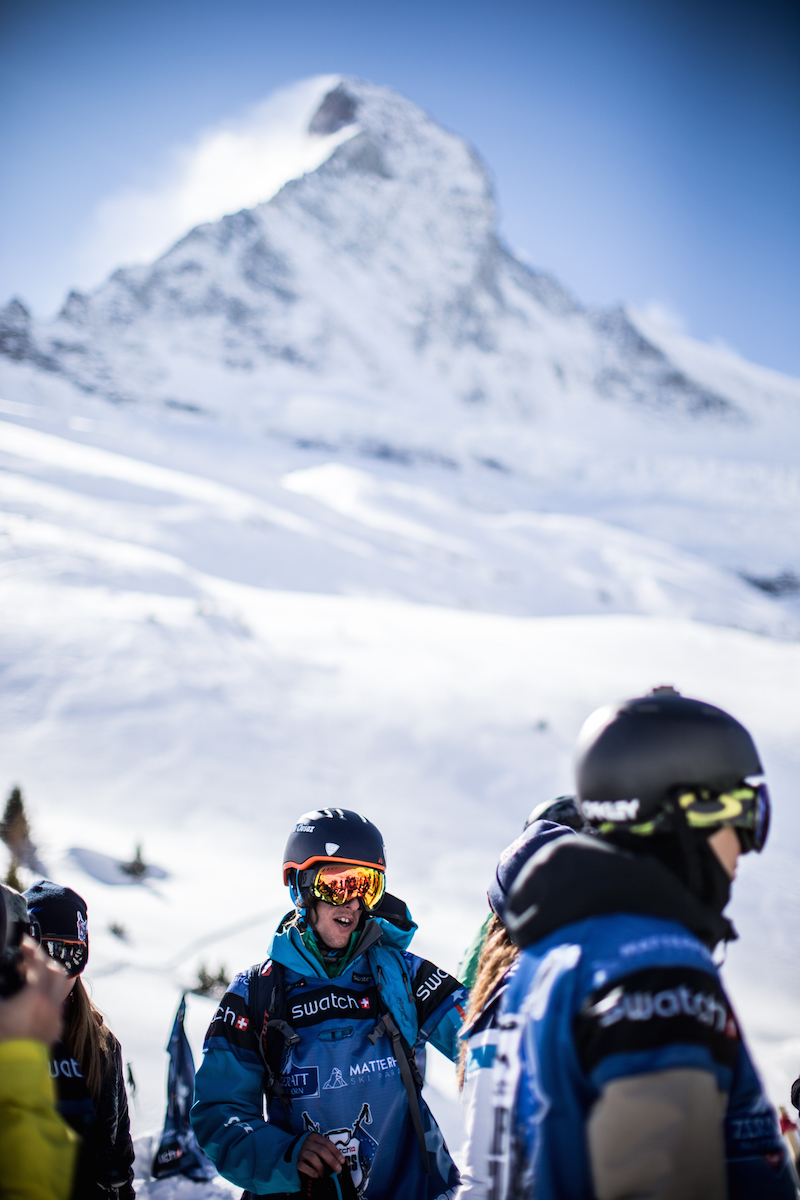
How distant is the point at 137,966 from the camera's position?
Result: 420 cm

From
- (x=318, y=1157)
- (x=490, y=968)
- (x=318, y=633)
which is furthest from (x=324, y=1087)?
(x=318, y=633)

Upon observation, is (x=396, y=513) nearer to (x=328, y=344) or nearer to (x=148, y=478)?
(x=148, y=478)

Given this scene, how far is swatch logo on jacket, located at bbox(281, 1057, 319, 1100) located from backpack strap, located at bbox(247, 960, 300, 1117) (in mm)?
17

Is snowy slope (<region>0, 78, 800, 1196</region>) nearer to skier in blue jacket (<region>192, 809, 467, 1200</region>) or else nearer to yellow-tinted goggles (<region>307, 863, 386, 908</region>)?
skier in blue jacket (<region>192, 809, 467, 1200</region>)

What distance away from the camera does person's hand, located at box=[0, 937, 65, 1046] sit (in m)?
1.14

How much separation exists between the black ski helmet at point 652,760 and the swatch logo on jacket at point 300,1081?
4.67ft

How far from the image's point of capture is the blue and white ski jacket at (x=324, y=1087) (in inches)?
76.3

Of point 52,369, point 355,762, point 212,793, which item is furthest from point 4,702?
point 52,369

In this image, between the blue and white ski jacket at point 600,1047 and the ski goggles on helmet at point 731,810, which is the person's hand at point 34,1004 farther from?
the ski goggles on helmet at point 731,810

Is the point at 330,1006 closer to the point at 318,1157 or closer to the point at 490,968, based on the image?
the point at 318,1157

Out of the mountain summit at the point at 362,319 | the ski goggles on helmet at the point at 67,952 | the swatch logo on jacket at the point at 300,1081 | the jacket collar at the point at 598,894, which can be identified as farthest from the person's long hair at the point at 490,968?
the mountain summit at the point at 362,319

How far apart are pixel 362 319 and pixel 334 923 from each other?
81337mm

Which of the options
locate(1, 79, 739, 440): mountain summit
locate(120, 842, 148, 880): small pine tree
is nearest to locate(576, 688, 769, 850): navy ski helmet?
locate(120, 842, 148, 880): small pine tree

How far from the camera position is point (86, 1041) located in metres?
2.26
